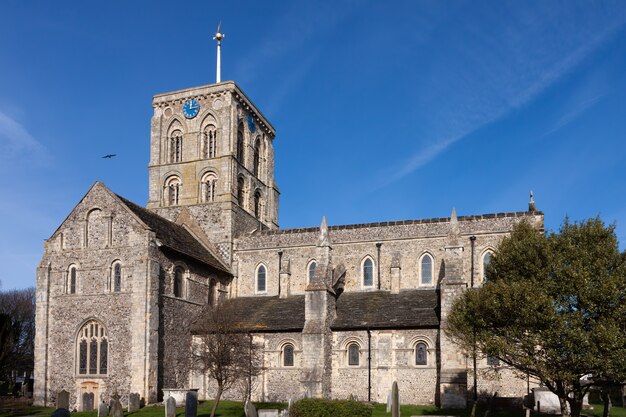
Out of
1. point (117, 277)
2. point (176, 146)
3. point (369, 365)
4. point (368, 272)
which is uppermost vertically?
point (176, 146)

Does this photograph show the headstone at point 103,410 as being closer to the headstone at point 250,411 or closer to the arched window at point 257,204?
the headstone at point 250,411

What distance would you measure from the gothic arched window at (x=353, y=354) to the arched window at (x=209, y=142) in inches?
770

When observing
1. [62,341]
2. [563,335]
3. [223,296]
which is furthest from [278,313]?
[563,335]

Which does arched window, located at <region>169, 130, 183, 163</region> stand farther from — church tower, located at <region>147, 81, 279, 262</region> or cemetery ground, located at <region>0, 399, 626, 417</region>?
cemetery ground, located at <region>0, 399, 626, 417</region>

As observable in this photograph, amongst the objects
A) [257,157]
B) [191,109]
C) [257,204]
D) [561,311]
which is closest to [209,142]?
[191,109]

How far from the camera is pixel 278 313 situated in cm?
4256

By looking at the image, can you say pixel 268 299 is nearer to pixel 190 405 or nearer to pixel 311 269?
pixel 311 269

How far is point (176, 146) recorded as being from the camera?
172ft

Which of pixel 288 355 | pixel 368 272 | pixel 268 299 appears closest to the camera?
pixel 288 355

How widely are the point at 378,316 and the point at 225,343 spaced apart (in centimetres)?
992

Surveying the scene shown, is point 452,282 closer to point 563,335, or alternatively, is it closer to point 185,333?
point 563,335

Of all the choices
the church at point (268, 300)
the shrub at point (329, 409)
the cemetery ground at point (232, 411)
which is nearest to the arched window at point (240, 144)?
the church at point (268, 300)

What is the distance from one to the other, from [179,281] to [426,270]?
53.3 feet

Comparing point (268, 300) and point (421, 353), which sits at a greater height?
point (268, 300)
